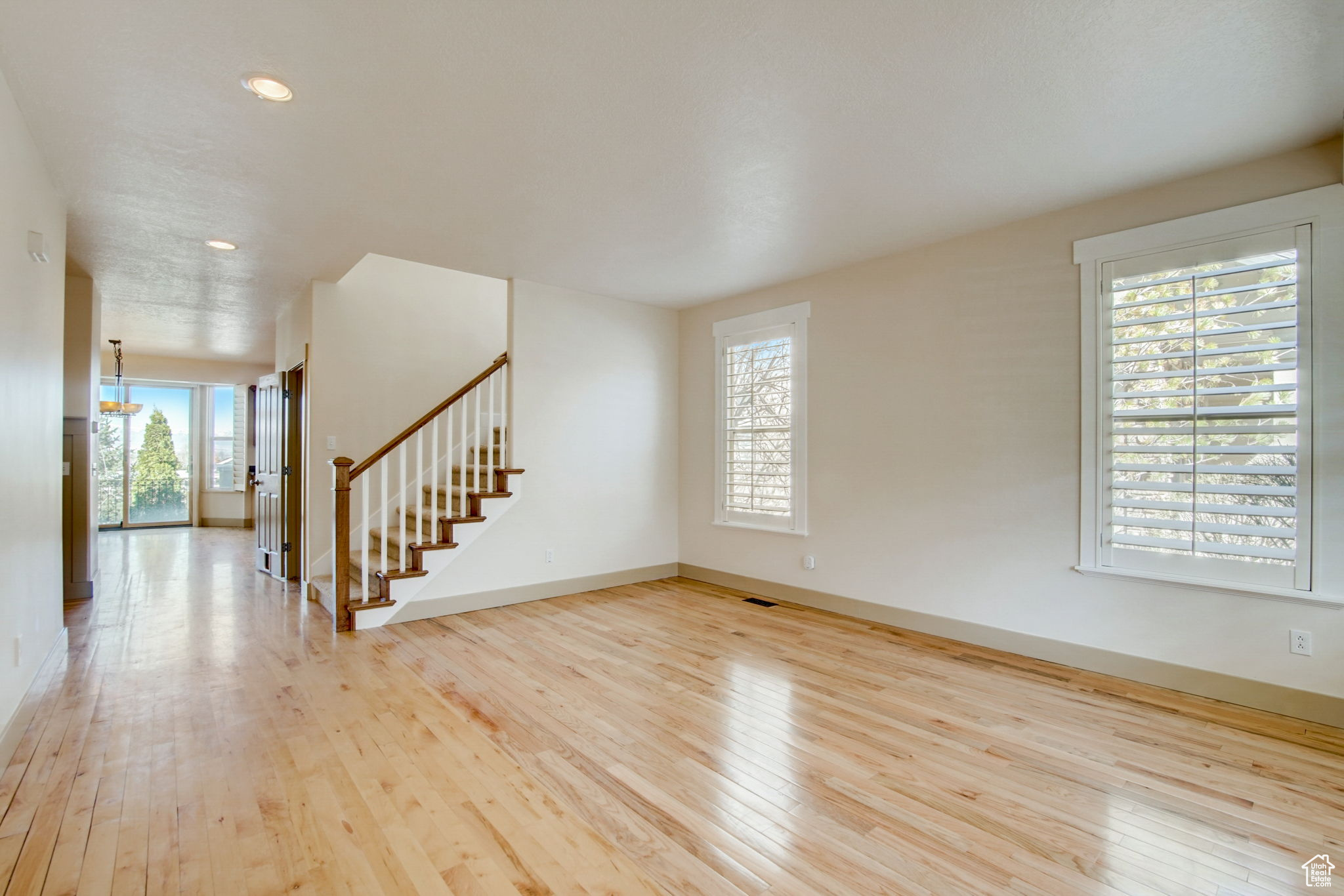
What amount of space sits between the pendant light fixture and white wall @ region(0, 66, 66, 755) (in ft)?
19.7

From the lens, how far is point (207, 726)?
280cm

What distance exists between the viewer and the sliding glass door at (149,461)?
9.76 metres

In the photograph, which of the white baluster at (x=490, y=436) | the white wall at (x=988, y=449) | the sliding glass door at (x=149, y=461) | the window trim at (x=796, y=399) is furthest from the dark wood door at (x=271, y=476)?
the sliding glass door at (x=149, y=461)

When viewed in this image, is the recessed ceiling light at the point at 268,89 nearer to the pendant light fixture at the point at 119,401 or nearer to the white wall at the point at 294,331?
the white wall at the point at 294,331

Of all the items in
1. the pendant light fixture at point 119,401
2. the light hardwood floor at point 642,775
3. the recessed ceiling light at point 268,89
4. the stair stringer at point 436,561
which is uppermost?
the recessed ceiling light at point 268,89

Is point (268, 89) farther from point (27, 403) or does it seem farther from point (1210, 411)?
point (1210, 411)

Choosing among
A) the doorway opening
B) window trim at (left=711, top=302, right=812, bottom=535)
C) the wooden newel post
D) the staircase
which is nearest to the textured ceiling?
window trim at (left=711, top=302, right=812, bottom=535)

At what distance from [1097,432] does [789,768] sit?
8.51 ft

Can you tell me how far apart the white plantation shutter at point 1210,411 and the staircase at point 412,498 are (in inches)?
166

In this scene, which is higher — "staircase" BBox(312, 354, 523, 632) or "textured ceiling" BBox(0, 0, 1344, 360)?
"textured ceiling" BBox(0, 0, 1344, 360)

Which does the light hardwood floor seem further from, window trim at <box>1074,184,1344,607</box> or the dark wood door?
the dark wood door

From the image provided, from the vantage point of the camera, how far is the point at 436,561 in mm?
4723

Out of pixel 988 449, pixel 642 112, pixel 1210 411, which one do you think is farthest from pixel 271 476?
pixel 1210 411

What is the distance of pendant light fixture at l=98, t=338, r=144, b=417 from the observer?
837 cm
